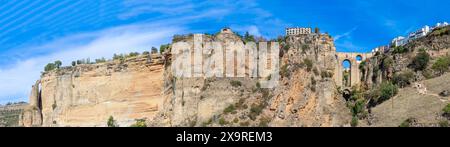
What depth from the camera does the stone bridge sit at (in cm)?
3803

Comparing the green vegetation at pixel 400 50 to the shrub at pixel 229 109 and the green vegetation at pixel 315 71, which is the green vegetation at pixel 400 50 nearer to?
the green vegetation at pixel 315 71

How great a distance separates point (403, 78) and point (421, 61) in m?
1.58

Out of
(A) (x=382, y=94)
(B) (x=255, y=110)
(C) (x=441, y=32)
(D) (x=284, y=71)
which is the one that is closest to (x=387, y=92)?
(A) (x=382, y=94)

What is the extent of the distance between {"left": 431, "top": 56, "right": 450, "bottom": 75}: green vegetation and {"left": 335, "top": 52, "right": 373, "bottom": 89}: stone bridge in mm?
5498

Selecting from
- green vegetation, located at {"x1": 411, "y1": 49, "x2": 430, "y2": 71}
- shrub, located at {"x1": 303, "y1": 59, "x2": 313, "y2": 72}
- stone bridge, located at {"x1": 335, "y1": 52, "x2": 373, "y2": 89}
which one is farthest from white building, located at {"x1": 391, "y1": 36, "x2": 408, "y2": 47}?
shrub, located at {"x1": 303, "y1": 59, "x2": 313, "y2": 72}

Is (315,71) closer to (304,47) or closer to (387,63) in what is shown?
(304,47)

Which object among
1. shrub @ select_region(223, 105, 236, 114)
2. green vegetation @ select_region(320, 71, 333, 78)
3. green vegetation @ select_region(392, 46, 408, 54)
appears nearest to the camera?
shrub @ select_region(223, 105, 236, 114)

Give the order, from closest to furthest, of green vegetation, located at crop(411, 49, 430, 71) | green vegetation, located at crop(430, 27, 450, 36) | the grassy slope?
the grassy slope → green vegetation, located at crop(411, 49, 430, 71) → green vegetation, located at crop(430, 27, 450, 36)

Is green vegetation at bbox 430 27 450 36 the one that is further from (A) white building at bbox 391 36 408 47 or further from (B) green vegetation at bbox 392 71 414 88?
(A) white building at bbox 391 36 408 47

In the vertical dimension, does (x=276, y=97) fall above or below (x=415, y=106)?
above

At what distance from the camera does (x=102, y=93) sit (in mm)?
41062
